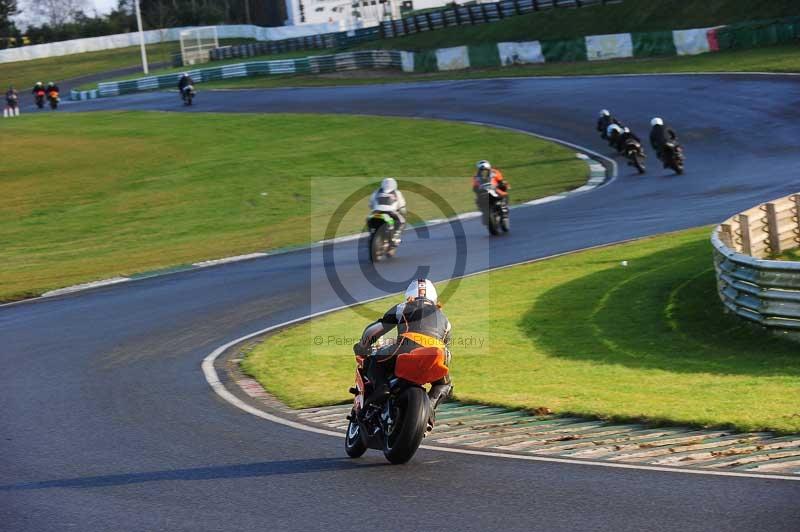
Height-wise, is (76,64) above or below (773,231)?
above

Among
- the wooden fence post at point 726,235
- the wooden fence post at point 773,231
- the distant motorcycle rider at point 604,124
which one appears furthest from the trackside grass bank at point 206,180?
the wooden fence post at point 726,235

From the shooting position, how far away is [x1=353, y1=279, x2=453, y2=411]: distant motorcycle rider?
29.3ft

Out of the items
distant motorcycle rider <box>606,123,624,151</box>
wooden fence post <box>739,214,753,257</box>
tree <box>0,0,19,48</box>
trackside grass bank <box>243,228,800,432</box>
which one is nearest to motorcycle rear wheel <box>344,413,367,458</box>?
trackside grass bank <box>243,228,800,432</box>

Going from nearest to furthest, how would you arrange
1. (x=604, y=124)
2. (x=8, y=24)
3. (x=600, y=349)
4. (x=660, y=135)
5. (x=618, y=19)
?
1. (x=600, y=349)
2. (x=660, y=135)
3. (x=604, y=124)
4. (x=618, y=19)
5. (x=8, y=24)

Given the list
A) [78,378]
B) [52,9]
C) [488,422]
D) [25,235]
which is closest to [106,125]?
[25,235]

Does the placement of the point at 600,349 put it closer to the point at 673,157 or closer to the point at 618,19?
the point at 673,157

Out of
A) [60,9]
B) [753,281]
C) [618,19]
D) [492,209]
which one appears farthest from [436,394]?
[60,9]

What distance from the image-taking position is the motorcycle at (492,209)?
2316cm

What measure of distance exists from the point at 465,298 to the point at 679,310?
3.88m

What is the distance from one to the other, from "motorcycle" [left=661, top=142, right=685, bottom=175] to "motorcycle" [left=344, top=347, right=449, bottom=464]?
22.3m

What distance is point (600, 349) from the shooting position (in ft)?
46.4

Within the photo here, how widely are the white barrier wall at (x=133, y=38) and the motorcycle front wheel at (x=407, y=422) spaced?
8848 centimetres

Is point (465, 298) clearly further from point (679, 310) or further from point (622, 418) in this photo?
point (622, 418)

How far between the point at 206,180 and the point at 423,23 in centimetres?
3894
